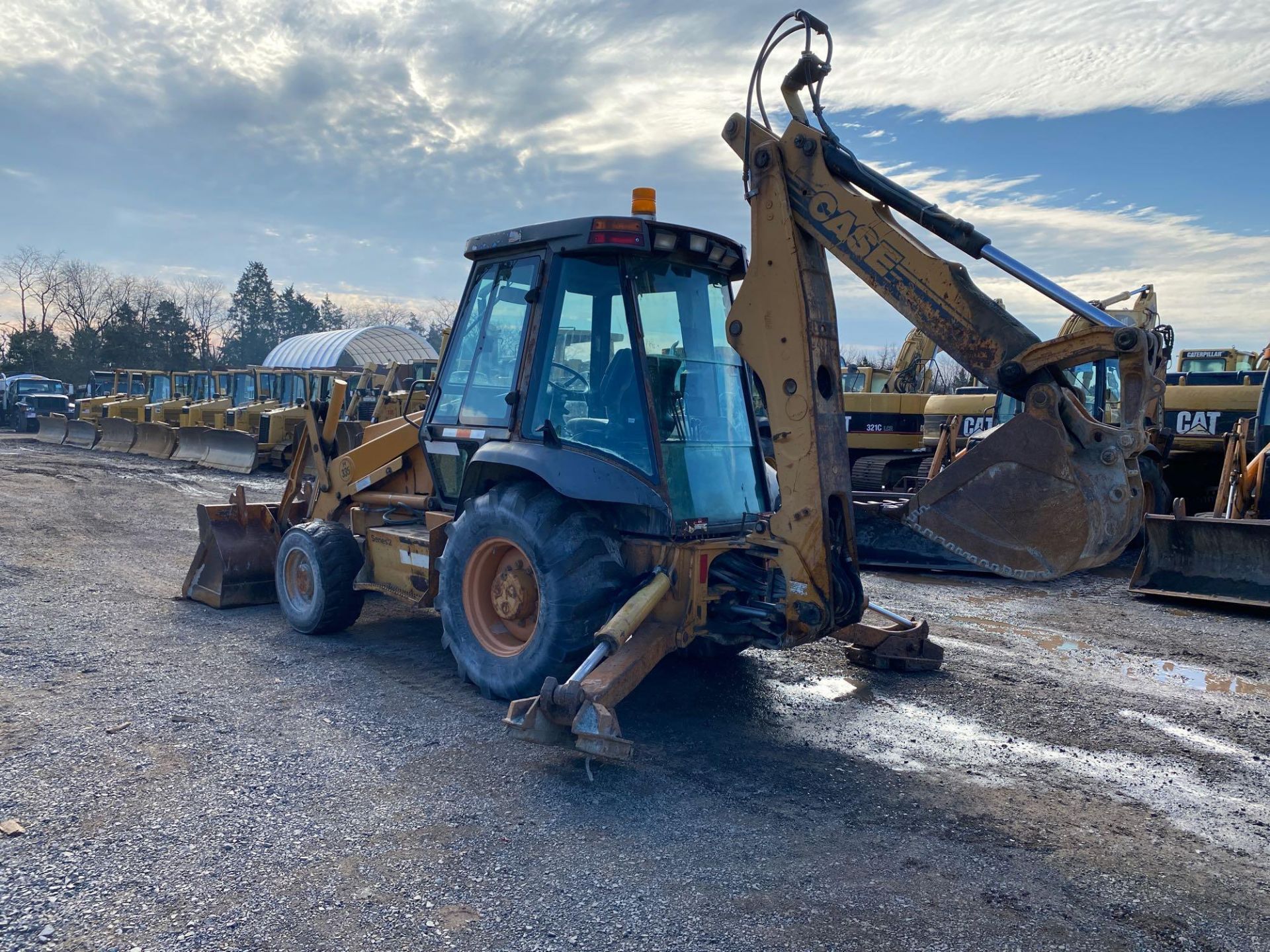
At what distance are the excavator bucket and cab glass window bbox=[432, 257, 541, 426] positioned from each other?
2367mm

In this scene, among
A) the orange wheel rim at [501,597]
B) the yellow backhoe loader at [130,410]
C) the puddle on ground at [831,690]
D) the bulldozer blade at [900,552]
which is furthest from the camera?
the yellow backhoe loader at [130,410]

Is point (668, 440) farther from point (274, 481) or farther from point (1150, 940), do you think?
point (274, 481)

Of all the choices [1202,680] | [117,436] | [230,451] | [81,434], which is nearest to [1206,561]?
[1202,680]

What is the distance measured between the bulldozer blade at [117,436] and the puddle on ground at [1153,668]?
2331 cm

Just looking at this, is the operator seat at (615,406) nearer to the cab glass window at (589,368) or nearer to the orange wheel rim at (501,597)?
the cab glass window at (589,368)

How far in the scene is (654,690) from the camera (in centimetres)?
527

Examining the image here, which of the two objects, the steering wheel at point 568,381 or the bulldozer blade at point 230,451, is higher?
the steering wheel at point 568,381

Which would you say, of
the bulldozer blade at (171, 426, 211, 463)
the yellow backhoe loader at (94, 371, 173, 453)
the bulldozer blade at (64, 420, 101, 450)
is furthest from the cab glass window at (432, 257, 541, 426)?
the bulldozer blade at (64, 420, 101, 450)

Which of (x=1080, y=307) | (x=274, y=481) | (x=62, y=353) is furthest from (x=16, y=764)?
(x=62, y=353)

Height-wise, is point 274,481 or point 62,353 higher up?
point 62,353

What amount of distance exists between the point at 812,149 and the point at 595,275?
129cm

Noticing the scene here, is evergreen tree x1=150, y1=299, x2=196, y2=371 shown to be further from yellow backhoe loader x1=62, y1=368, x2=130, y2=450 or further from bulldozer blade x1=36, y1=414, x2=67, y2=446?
bulldozer blade x1=36, y1=414, x2=67, y2=446

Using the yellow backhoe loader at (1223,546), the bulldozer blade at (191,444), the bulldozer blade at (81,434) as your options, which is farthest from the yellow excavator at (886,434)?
the bulldozer blade at (81,434)

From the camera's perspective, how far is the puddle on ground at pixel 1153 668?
582cm
